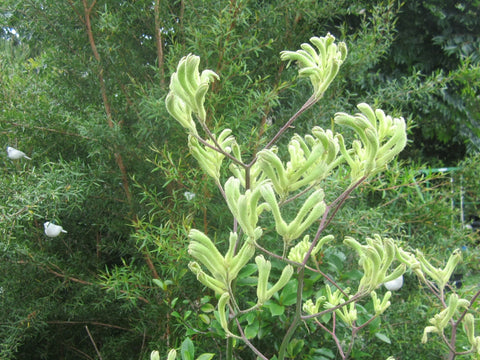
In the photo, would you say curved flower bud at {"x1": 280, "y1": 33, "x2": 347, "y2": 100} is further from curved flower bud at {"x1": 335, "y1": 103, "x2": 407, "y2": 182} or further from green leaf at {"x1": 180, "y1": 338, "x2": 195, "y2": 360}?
green leaf at {"x1": 180, "y1": 338, "x2": 195, "y2": 360}

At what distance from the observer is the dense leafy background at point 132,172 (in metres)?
0.91

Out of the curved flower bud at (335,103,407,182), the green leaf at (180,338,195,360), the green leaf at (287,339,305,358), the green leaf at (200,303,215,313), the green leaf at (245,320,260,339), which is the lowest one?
the green leaf at (287,339,305,358)

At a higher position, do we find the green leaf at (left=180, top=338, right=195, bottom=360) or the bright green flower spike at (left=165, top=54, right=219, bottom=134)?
the bright green flower spike at (left=165, top=54, right=219, bottom=134)

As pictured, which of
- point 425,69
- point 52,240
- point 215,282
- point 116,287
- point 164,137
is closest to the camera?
point 215,282

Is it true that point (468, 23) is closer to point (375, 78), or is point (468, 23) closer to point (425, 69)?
point (425, 69)

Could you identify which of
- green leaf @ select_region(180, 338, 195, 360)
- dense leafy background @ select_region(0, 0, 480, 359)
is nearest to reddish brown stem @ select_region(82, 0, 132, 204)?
dense leafy background @ select_region(0, 0, 480, 359)

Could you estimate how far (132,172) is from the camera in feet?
3.56

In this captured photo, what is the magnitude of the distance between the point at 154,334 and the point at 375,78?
1.37 meters

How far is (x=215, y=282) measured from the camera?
0.41 m

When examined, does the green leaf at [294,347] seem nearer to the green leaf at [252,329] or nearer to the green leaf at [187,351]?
the green leaf at [252,329]

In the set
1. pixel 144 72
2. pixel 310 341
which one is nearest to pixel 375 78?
pixel 144 72

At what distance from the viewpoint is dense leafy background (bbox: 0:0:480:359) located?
908mm

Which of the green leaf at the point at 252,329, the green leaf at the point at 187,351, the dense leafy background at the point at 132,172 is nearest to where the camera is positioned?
the green leaf at the point at 187,351

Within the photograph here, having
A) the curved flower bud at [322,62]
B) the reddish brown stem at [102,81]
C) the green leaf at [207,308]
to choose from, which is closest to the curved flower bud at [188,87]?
the curved flower bud at [322,62]
